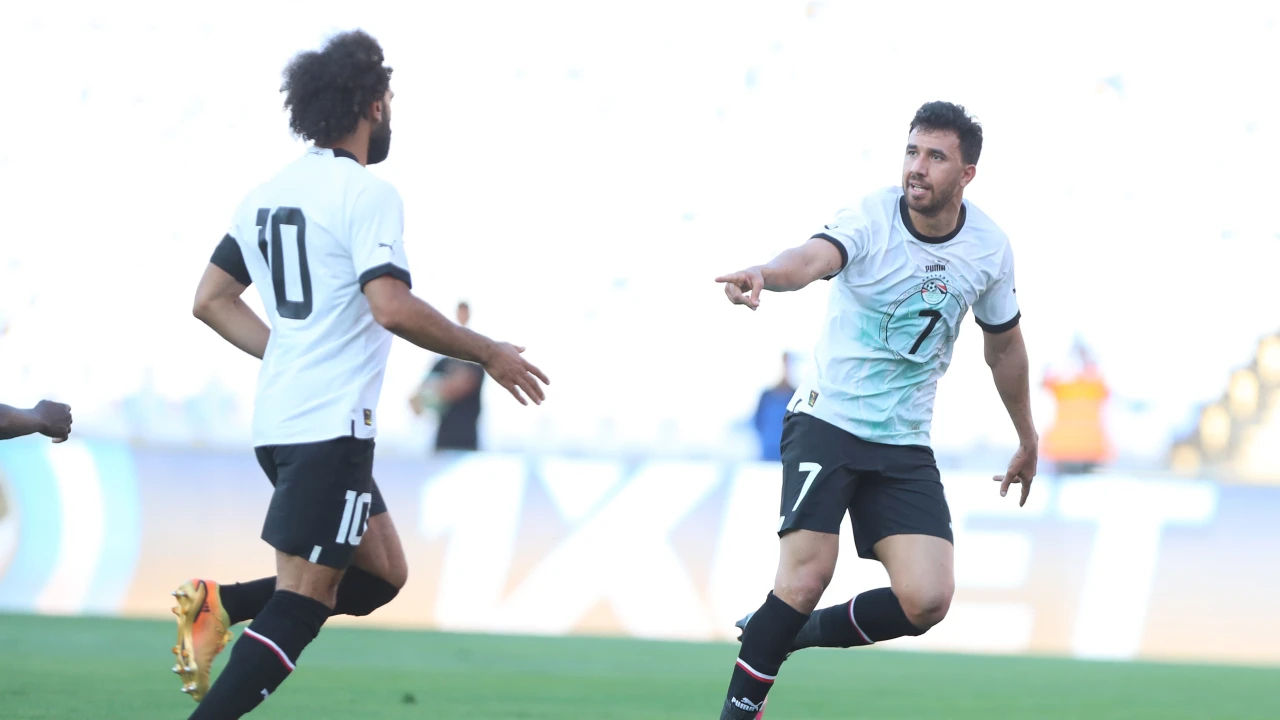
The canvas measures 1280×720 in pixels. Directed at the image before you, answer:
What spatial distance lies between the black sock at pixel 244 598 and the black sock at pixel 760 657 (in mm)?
1520

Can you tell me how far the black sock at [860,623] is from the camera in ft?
18.3

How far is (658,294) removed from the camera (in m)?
13.4

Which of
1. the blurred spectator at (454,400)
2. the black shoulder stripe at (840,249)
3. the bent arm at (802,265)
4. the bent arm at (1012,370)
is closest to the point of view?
the bent arm at (802,265)

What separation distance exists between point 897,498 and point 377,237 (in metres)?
2.12

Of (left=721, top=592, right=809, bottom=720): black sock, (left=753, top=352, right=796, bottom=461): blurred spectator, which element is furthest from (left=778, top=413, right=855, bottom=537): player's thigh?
(left=753, top=352, right=796, bottom=461): blurred spectator

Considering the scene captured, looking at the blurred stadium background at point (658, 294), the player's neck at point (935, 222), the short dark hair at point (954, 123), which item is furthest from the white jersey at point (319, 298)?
the blurred stadium background at point (658, 294)

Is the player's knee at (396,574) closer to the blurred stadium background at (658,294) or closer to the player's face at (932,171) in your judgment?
the player's face at (932,171)

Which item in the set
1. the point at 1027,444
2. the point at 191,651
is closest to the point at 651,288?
the point at 1027,444

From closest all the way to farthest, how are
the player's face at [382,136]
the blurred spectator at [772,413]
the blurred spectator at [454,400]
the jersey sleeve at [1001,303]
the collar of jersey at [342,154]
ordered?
the collar of jersey at [342,154] → the player's face at [382,136] → the jersey sleeve at [1001,303] → the blurred spectator at [454,400] → the blurred spectator at [772,413]

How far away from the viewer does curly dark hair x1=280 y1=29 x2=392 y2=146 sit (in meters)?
4.57

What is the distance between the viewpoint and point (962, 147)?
557 centimetres

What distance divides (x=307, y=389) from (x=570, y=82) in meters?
10.3

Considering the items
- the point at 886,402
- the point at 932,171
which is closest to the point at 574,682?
the point at 886,402

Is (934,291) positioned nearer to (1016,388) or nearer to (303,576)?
(1016,388)
